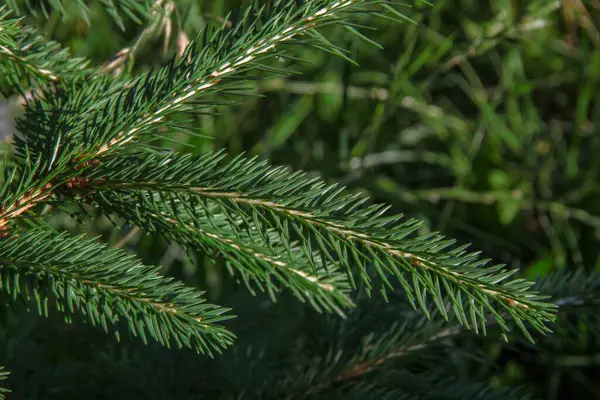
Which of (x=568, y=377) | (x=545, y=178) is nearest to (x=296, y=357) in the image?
(x=568, y=377)

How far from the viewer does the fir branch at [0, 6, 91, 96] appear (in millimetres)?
604

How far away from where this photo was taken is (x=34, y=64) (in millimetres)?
611

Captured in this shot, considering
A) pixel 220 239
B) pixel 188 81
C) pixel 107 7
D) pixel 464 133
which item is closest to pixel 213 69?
pixel 188 81

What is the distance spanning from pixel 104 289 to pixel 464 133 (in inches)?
48.4

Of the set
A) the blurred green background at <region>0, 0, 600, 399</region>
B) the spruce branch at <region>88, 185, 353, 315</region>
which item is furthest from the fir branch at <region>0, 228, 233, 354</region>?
the blurred green background at <region>0, 0, 600, 399</region>

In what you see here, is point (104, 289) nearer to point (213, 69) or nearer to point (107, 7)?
point (213, 69)

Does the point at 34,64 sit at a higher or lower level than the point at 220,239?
higher

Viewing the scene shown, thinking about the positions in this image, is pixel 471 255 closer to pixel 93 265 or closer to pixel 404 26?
pixel 93 265

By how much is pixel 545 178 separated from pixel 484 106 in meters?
0.22

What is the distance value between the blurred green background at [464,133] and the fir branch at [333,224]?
80 cm

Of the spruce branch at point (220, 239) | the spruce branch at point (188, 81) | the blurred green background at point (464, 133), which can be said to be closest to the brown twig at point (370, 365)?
the spruce branch at point (220, 239)

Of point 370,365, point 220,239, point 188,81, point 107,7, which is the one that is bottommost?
point 370,365

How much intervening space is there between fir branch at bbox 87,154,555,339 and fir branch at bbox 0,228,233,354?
2.1 inches

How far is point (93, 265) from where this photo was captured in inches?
17.9
